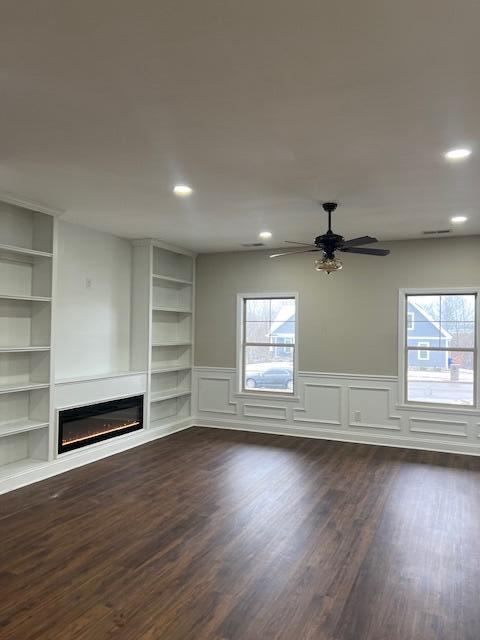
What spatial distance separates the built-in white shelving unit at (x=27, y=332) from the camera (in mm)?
4812

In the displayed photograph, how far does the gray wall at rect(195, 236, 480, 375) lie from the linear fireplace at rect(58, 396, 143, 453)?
166 centimetres

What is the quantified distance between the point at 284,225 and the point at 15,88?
353cm

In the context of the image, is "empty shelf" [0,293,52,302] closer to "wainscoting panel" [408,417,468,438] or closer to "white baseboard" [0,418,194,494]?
"white baseboard" [0,418,194,494]

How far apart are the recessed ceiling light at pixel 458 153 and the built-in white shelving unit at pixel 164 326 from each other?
416cm

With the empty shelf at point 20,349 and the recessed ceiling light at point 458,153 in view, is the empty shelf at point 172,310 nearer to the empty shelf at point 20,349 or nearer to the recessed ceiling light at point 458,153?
the empty shelf at point 20,349

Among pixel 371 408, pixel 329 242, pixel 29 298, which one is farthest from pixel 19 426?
pixel 371 408

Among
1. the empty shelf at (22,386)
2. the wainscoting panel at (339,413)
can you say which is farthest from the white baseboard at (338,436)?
the empty shelf at (22,386)

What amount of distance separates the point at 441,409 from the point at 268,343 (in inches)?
99.8

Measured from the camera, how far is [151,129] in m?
2.96

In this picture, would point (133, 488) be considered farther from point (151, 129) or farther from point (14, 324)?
point (151, 129)

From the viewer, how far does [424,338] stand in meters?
6.32

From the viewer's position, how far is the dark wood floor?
98.0 inches

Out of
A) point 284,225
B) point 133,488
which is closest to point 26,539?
point 133,488

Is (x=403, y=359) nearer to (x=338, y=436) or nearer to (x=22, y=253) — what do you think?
(x=338, y=436)
